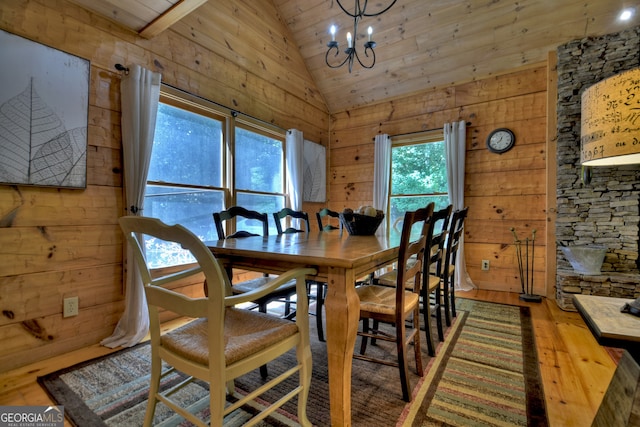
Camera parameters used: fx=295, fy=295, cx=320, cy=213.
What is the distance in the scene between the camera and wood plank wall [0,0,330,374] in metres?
1.75

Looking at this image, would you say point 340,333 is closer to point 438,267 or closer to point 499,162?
point 438,267

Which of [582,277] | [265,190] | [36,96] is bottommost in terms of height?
[582,277]

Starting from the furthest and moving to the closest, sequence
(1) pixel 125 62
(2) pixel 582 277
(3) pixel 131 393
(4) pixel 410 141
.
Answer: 1. (4) pixel 410 141
2. (2) pixel 582 277
3. (1) pixel 125 62
4. (3) pixel 131 393

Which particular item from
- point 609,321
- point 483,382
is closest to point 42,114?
point 609,321

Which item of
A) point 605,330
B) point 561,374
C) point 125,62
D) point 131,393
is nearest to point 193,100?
point 125,62

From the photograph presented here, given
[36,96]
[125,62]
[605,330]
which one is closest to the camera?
[605,330]

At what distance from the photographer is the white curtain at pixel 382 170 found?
4066mm

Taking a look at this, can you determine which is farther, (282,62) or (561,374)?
(282,62)

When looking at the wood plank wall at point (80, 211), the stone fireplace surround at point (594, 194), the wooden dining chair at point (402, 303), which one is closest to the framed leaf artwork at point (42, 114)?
the wood plank wall at point (80, 211)

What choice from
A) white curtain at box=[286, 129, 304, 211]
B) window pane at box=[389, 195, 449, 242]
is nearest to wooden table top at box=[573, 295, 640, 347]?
window pane at box=[389, 195, 449, 242]

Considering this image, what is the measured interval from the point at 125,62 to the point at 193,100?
22.6 inches

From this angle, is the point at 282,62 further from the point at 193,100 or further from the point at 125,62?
the point at 125,62

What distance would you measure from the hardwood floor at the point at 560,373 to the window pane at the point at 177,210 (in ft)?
2.54

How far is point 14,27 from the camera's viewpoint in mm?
1736
